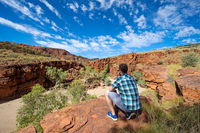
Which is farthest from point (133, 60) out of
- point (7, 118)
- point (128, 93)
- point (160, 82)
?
point (7, 118)

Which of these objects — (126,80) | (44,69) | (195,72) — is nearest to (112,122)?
(126,80)

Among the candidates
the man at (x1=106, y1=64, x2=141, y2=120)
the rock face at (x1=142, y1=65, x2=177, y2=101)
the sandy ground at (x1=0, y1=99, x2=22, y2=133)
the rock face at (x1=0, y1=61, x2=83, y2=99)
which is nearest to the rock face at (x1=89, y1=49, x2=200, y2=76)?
the rock face at (x1=142, y1=65, x2=177, y2=101)

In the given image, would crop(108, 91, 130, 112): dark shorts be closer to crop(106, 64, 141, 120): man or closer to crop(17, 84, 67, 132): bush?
crop(106, 64, 141, 120): man

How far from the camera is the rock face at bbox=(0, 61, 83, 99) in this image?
8.02m

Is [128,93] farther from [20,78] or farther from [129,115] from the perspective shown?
[20,78]

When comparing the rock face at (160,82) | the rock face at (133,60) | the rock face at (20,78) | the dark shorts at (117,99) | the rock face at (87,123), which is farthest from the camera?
the rock face at (133,60)

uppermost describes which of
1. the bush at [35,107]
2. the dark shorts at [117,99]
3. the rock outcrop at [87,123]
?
the dark shorts at [117,99]

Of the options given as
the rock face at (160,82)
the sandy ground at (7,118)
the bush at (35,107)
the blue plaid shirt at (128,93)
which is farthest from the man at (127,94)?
the sandy ground at (7,118)

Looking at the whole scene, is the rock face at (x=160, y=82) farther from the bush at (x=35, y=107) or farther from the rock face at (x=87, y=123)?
the bush at (x=35, y=107)

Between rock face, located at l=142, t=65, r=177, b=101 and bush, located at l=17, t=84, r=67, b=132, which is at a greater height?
rock face, located at l=142, t=65, r=177, b=101

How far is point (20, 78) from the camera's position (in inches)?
365

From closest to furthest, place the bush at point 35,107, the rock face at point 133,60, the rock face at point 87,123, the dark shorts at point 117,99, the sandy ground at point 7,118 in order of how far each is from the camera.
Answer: the rock face at point 87,123
the dark shorts at point 117,99
the bush at point 35,107
the sandy ground at point 7,118
the rock face at point 133,60

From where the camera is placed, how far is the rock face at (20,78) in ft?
26.3

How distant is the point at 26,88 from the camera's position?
955 cm
